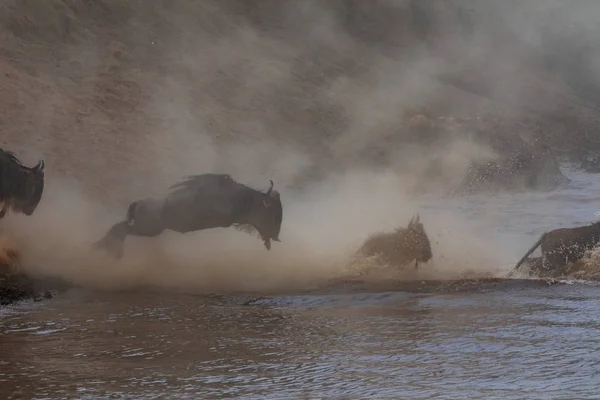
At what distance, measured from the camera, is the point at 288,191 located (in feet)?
55.0

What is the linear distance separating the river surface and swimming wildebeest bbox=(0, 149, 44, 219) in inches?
81.7

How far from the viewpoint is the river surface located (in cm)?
476

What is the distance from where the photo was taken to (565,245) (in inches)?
377

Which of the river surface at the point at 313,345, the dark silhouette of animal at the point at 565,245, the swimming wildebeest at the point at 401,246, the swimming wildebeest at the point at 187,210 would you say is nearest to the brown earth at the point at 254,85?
the swimming wildebeest at the point at 187,210

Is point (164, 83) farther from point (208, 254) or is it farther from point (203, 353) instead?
point (203, 353)

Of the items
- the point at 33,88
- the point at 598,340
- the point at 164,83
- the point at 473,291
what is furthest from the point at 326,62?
the point at 598,340

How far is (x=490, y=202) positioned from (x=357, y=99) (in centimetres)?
531

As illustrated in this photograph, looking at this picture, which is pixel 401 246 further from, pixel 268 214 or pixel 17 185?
pixel 17 185

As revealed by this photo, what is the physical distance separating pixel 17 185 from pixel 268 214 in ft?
8.62

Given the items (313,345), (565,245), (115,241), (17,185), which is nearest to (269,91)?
(115,241)

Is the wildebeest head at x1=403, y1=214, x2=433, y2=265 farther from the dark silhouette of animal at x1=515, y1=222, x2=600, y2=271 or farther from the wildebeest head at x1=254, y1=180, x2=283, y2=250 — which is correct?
the wildebeest head at x1=254, y1=180, x2=283, y2=250

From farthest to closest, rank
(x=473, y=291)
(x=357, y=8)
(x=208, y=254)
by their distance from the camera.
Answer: (x=357, y=8), (x=208, y=254), (x=473, y=291)

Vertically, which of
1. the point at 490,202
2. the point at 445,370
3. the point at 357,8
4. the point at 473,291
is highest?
the point at 357,8

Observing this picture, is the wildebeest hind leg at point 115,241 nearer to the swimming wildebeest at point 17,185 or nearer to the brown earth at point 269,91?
the swimming wildebeest at point 17,185
